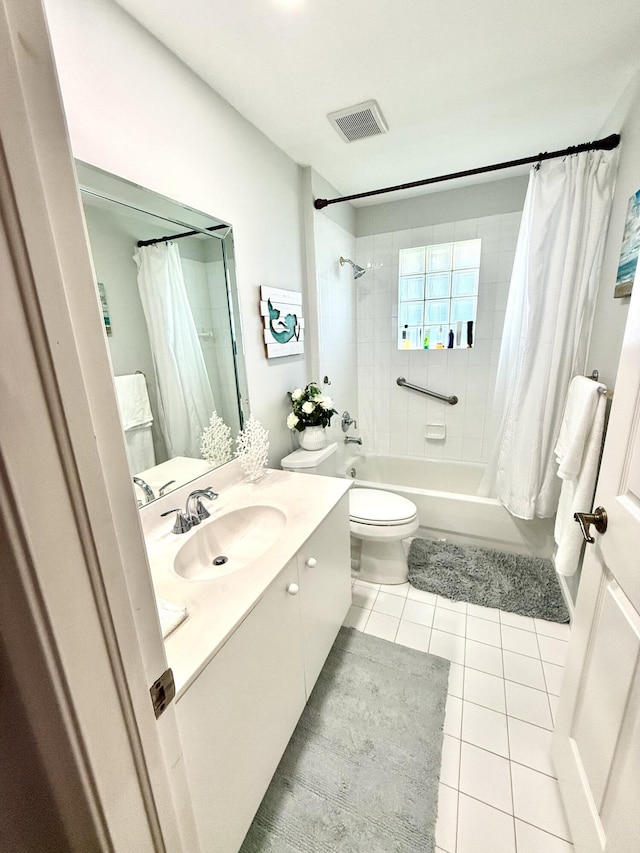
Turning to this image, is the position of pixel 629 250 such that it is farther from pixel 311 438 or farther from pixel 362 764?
pixel 362 764

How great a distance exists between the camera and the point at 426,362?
Answer: 112 inches

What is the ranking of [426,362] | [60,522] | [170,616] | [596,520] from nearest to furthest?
[60,522], [170,616], [596,520], [426,362]

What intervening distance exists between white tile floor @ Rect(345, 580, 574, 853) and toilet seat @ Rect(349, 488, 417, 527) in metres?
0.42

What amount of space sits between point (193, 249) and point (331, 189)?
53.7 inches

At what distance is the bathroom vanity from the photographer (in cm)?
75

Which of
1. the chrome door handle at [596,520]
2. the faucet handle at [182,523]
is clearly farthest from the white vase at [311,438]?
the chrome door handle at [596,520]

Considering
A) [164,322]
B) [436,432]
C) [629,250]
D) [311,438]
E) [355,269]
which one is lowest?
[436,432]

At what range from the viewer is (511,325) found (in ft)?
6.78

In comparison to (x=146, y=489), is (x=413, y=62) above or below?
above

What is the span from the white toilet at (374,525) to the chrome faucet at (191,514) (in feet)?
2.21

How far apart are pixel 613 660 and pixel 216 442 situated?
57.3 inches

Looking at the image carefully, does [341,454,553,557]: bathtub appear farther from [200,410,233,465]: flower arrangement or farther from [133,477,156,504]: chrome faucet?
[133,477,156,504]: chrome faucet

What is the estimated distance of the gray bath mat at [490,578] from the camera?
1848 mm

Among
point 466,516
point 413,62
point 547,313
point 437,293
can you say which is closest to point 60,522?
point 413,62
